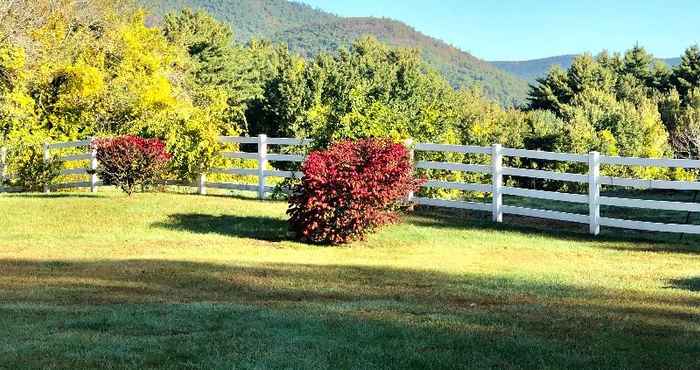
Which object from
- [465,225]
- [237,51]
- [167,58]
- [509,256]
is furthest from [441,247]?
[237,51]

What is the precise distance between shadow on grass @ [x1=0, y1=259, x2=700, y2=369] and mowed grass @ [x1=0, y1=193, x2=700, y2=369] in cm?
3

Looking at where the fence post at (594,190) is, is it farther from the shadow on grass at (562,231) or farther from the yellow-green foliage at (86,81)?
the yellow-green foliage at (86,81)

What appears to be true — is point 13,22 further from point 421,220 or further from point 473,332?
point 473,332

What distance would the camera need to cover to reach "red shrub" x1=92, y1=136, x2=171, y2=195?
18.7 metres

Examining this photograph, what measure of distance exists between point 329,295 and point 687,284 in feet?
14.7

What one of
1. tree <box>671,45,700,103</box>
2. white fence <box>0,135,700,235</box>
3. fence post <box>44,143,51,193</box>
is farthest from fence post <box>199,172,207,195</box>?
tree <box>671,45,700,103</box>

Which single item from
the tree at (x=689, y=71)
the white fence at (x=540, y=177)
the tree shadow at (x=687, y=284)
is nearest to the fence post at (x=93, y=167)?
the white fence at (x=540, y=177)

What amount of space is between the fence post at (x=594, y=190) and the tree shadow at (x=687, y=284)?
4.05 metres

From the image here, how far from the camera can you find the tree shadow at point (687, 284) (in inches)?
395

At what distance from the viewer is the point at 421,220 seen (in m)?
16.6

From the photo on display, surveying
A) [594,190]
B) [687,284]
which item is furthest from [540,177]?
[687,284]

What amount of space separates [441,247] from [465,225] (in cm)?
229

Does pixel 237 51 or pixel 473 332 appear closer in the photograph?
pixel 473 332

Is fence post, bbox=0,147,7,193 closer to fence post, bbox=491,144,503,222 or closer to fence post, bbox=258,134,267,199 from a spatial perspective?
fence post, bbox=258,134,267,199
